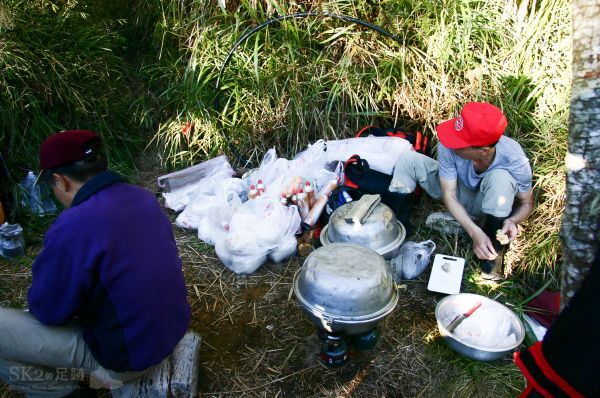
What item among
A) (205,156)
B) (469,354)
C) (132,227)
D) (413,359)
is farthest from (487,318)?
(205,156)

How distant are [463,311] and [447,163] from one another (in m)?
1.16

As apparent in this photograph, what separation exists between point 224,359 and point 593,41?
2.61 meters

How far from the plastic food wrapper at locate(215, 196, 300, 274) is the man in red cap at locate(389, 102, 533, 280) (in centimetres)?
135

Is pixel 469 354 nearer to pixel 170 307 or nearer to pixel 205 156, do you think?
pixel 170 307

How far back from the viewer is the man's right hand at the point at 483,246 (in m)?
3.28

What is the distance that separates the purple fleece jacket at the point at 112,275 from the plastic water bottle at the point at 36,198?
101 inches

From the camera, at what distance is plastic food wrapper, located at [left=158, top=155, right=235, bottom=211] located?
14.8 feet

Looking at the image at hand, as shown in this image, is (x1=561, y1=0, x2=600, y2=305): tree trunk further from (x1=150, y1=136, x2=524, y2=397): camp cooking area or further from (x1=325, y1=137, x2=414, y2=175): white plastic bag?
(x1=325, y1=137, x2=414, y2=175): white plastic bag

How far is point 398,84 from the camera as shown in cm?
447

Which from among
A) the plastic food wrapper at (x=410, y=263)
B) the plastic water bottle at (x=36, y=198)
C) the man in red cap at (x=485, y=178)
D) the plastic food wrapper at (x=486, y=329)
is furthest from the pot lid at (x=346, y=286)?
the plastic water bottle at (x=36, y=198)

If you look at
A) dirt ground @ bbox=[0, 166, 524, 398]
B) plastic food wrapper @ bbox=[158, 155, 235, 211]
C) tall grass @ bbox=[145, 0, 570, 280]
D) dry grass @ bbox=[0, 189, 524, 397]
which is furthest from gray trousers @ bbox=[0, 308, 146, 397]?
tall grass @ bbox=[145, 0, 570, 280]

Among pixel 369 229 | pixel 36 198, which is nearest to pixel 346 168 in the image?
pixel 369 229

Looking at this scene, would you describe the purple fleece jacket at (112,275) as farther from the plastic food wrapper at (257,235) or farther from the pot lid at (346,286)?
the plastic food wrapper at (257,235)

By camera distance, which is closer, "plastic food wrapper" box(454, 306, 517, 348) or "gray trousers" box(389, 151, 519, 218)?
"plastic food wrapper" box(454, 306, 517, 348)
